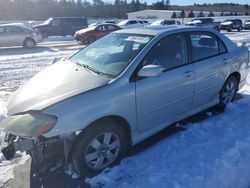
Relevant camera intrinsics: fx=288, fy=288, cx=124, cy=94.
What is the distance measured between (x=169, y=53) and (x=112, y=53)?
809 millimetres

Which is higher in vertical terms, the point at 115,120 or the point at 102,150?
the point at 115,120

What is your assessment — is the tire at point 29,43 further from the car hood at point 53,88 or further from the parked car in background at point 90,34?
the car hood at point 53,88

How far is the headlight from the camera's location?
2.91m

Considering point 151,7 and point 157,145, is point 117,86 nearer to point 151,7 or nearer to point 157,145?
point 157,145

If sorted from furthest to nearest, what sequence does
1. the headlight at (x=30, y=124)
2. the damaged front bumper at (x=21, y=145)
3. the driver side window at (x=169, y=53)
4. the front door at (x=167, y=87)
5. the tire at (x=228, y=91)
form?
the tire at (x=228, y=91) → the driver side window at (x=169, y=53) → the front door at (x=167, y=87) → the damaged front bumper at (x=21, y=145) → the headlight at (x=30, y=124)

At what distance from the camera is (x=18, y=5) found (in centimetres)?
6316

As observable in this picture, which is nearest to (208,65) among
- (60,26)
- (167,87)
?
(167,87)

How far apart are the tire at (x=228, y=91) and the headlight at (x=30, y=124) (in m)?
3.33

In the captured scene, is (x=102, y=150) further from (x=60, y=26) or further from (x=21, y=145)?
(x=60, y=26)

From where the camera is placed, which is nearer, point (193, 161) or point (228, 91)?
point (193, 161)

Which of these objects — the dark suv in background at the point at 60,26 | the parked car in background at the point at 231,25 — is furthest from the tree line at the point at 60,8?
the parked car in background at the point at 231,25

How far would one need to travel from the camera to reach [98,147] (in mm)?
3373

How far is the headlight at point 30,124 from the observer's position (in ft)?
9.55

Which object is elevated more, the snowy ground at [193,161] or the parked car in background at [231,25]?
the snowy ground at [193,161]
